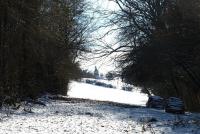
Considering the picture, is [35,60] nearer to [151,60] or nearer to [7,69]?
[7,69]

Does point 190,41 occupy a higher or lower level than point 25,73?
A: higher

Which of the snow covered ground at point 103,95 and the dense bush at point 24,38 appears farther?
the snow covered ground at point 103,95

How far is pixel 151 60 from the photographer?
4062cm

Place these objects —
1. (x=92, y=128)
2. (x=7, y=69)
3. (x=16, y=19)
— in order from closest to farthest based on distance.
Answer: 1. (x=92, y=128)
2. (x=16, y=19)
3. (x=7, y=69)

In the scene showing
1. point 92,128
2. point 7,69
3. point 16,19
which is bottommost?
point 92,128

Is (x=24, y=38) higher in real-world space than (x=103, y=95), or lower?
higher

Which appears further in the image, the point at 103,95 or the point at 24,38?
the point at 103,95

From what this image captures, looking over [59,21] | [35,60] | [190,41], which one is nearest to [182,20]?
[190,41]

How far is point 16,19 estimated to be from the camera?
29.1 metres

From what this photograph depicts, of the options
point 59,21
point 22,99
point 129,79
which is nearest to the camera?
point 22,99

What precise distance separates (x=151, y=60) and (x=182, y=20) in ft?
17.5

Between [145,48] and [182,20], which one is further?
[145,48]

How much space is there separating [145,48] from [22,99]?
39.1 feet

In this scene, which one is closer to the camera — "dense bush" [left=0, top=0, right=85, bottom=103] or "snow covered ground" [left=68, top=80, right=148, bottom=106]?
"dense bush" [left=0, top=0, right=85, bottom=103]
